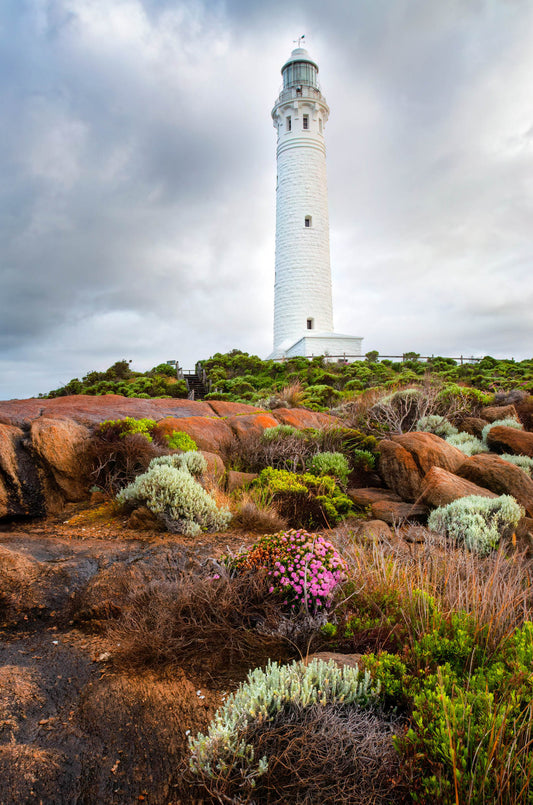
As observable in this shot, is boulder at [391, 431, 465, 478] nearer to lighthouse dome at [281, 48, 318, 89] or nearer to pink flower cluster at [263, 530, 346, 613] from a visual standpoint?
pink flower cluster at [263, 530, 346, 613]

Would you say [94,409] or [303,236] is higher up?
[303,236]

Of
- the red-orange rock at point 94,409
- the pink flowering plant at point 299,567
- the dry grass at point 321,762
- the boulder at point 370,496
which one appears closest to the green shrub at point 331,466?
the boulder at point 370,496

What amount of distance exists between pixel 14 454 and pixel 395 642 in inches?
210

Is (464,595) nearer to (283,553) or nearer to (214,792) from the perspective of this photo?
(283,553)

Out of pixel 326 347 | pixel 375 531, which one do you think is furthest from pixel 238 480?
pixel 326 347

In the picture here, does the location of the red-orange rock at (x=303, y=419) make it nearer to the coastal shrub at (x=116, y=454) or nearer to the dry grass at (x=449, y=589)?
the coastal shrub at (x=116, y=454)

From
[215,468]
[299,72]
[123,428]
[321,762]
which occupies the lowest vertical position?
[321,762]

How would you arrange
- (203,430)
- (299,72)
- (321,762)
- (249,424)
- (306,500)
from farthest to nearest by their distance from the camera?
(299,72) → (249,424) → (203,430) → (306,500) → (321,762)

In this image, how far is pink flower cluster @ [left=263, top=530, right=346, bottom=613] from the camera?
3.34 meters

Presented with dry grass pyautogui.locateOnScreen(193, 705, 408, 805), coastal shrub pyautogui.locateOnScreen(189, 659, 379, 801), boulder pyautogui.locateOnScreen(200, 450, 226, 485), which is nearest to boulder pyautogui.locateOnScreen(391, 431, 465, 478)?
boulder pyautogui.locateOnScreen(200, 450, 226, 485)

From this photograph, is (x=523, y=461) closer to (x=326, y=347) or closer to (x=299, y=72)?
(x=326, y=347)

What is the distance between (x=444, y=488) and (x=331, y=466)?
75.1 inches

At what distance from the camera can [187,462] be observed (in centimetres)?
659

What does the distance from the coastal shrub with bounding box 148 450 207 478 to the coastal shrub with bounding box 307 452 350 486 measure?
197 cm
